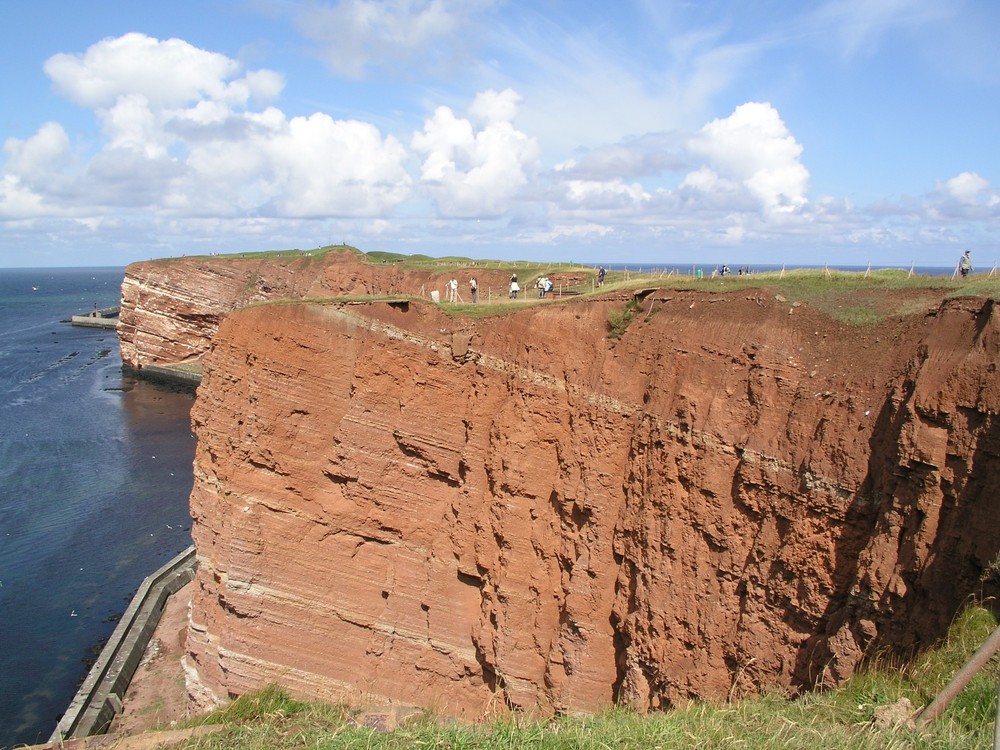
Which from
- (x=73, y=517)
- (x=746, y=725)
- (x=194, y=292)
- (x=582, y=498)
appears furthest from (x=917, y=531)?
(x=194, y=292)

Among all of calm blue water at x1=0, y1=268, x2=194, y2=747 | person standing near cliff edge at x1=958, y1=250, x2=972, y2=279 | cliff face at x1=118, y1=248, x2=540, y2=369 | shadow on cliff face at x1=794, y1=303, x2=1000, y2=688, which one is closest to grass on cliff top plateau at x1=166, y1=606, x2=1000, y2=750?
shadow on cliff face at x1=794, y1=303, x2=1000, y2=688

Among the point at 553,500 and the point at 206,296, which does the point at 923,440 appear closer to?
the point at 553,500

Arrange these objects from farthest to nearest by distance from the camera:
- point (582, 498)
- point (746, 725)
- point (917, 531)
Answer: point (582, 498) < point (917, 531) < point (746, 725)

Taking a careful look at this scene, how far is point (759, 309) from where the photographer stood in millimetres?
17141

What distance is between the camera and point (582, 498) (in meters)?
18.5

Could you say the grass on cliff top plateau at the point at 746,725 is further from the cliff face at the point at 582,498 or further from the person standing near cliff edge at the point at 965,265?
the person standing near cliff edge at the point at 965,265

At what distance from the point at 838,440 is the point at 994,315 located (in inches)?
152

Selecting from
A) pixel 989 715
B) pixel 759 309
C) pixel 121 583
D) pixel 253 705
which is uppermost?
pixel 759 309

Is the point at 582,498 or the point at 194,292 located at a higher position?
the point at 194,292

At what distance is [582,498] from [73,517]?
38321 millimetres

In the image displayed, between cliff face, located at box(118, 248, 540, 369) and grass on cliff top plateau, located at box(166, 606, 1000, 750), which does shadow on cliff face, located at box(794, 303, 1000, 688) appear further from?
cliff face, located at box(118, 248, 540, 369)

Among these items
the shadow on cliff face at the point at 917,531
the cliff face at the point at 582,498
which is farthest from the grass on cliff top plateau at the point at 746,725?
the cliff face at the point at 582,498

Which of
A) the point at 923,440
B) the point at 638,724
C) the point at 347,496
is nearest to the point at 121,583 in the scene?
the point at 347,496

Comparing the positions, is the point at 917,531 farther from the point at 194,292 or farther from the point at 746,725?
the point at 194,292
